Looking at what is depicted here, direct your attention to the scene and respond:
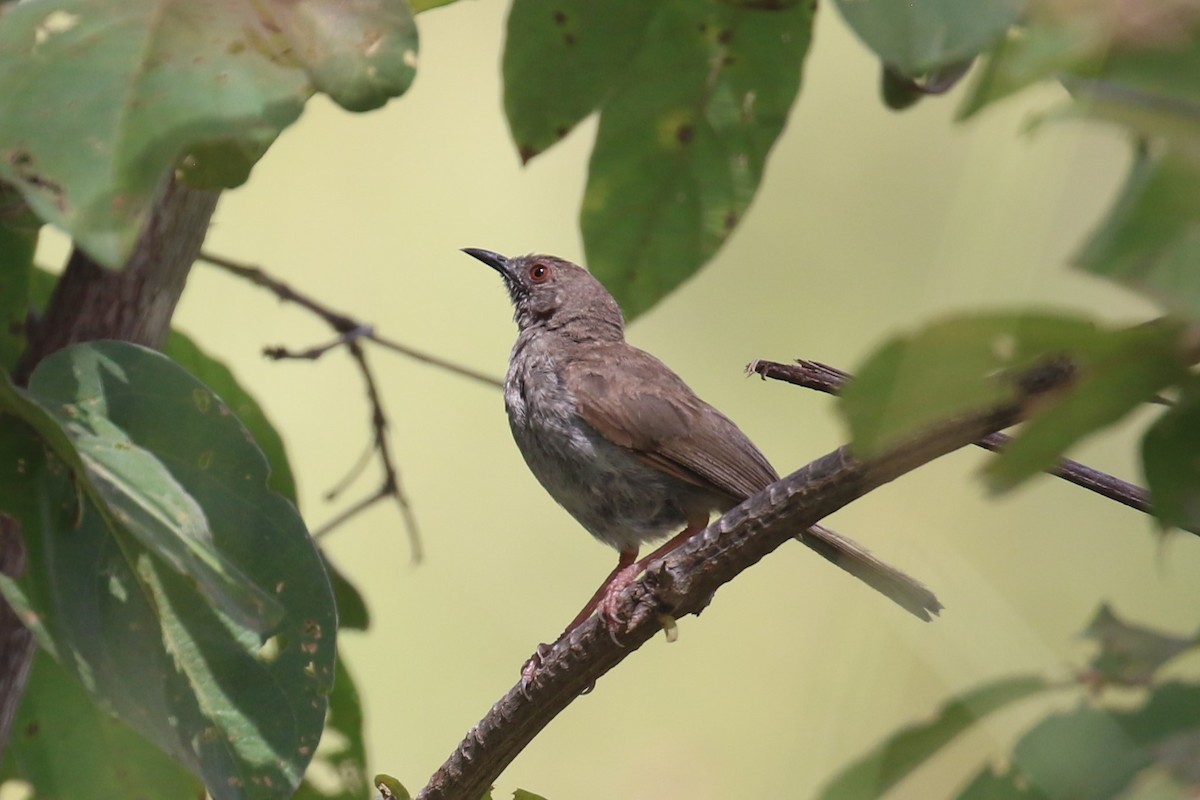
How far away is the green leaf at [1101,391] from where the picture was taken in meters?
0.64

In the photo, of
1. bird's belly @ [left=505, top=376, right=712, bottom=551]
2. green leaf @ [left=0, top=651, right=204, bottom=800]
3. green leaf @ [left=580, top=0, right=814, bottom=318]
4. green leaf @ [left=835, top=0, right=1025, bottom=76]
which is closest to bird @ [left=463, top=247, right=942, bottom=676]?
bird's belly @ [left=505, top=376, right=712, bottom=551]

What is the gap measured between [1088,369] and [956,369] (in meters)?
0.07

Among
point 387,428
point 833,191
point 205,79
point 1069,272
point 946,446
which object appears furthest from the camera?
point 833,191

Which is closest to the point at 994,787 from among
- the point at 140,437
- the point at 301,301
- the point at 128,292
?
the point at 140,437

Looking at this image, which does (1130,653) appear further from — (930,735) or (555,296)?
(555,296)

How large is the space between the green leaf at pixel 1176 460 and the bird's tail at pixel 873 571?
2.62 ft

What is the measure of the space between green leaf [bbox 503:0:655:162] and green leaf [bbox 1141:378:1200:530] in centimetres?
168

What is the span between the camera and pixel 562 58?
2.26m

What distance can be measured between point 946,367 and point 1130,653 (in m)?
0.23

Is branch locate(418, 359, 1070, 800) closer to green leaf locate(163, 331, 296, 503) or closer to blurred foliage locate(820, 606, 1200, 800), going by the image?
blurred foliage locate(820, 606, 1200, 800)

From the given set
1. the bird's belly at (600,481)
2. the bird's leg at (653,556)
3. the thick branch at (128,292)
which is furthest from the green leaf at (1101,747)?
the bird's belly at (600,481)

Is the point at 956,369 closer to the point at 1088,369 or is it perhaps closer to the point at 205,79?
the point at 1088,369

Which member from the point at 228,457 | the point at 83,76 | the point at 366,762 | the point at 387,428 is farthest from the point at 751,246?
the point at 83,76

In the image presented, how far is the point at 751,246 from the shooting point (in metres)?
5.17
